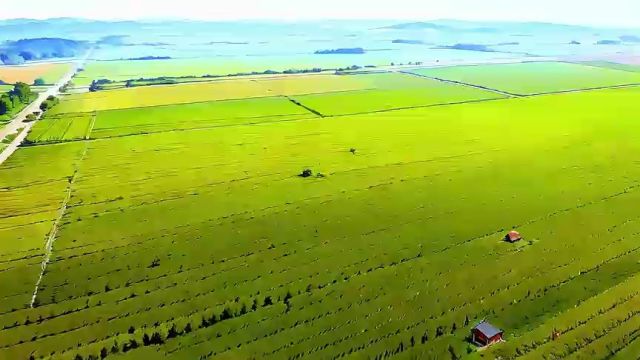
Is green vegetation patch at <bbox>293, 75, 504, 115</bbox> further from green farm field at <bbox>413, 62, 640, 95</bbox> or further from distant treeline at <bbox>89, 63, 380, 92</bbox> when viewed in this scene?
distant treeline at <bbox>89, 63, 380, 92</bbox>

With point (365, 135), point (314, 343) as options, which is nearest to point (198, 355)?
point (314, 343)

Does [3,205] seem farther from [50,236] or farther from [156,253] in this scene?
[156,253]

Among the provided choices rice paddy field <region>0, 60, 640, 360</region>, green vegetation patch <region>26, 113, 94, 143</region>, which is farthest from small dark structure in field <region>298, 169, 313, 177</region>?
green vegetation patch <region>26, 113, 94, 143</region>

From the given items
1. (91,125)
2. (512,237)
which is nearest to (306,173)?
(512,237)

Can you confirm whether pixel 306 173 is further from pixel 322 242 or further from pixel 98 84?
Answer: pixel 98 84

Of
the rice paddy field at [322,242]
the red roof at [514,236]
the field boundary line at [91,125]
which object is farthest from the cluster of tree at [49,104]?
the red roof at [514,236]

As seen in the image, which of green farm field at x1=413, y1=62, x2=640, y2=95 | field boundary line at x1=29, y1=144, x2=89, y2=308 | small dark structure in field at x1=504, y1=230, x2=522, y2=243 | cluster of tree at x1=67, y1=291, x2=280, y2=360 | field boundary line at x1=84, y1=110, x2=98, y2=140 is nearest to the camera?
cluster of tree at x1=67, y1=291, x2=280, y2=360

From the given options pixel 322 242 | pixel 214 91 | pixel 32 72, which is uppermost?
pixel 322 242
